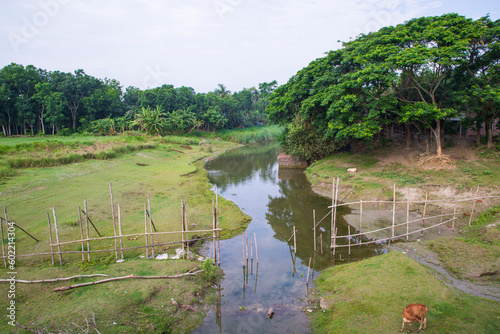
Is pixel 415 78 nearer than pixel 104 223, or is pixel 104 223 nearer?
pixel 104 223

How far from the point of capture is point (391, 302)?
8.65 metres

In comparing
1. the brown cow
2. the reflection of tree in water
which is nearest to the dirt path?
the brown cow

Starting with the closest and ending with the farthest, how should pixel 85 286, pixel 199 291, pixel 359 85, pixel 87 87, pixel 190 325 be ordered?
pixel 190 325 → pixel 85 286 → pixel 199 291 → pixel 359 85 → pixel 87 87

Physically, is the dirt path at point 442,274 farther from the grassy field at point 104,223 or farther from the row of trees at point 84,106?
the row of trees at point 84,106

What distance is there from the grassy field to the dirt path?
7736 millimetres

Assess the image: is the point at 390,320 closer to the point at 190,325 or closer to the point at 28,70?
the point at 190,325

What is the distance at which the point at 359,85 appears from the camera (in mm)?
22234

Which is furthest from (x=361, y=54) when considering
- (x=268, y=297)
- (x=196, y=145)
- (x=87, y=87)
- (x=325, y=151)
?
(x=87, y=87)

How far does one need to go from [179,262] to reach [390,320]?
697 centimetres

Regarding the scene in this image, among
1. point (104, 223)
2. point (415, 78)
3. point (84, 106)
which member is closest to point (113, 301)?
point (104, 223)

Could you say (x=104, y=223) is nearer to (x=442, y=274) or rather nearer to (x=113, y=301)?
(x=113, y=301)

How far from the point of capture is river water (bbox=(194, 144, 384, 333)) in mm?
9000

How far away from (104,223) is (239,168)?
2168 centimetres

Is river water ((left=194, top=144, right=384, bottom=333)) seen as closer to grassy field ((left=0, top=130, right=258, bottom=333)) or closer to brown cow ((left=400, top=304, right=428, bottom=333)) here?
grassy field ((left=0, top=130, right=258, bottom=333))
